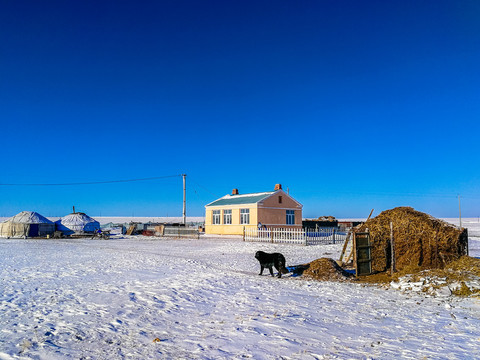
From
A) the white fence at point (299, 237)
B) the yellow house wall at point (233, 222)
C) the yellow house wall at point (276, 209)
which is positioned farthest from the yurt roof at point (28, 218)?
the white fence at point (299, 237)

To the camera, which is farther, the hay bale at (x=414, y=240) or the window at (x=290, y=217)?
the window at (x=290, y=217)

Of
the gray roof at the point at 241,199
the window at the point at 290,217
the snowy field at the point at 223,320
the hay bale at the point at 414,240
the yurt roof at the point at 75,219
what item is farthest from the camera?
the yurt roof at the point at 75,219

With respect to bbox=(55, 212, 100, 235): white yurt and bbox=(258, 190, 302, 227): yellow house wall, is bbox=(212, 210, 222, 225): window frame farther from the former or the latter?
bbox=(55, 212, 100, 235): white yurt

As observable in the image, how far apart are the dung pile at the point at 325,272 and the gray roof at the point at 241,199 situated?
76.1 feet

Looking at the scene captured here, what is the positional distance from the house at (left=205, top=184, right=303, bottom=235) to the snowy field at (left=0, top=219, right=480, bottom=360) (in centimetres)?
2506

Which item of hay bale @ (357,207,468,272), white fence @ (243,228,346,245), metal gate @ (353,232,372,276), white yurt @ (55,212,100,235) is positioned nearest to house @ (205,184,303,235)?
white fence @ (243,228,346,245)

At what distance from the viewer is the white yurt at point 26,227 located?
44.4 meters

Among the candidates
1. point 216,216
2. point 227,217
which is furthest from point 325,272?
point 216,216

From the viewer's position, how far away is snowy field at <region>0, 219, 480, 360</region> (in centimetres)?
536

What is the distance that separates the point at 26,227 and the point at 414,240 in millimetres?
44951

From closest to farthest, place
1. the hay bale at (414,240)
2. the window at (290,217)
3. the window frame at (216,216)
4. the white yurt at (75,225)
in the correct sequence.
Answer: the hay bale at (414,240)
the window at (290,217)
the window frame at (216,216)
the white yurt at (75,225)

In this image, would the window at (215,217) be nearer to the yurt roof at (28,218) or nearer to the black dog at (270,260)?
the yurt roof at (28,218)

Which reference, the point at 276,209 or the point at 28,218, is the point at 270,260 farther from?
the point at 28,218

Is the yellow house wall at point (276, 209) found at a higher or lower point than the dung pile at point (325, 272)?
higher
